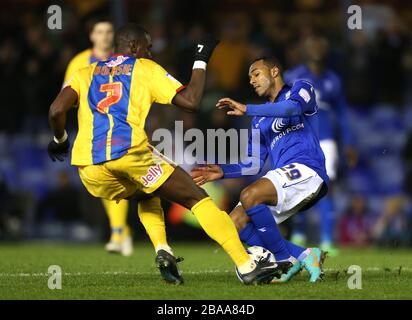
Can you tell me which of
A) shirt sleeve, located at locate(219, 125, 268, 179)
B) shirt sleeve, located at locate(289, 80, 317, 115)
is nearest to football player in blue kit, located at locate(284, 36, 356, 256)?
shirt sleeve, located at locate(219, 125, 268, 179)

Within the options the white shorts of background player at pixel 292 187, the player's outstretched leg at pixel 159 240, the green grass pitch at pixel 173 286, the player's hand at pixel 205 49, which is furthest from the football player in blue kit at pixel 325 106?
the player's hand at pixel 205 49

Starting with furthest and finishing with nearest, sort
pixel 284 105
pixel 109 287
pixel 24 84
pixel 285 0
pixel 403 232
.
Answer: pixel 285 0 < pixel 24 84 < pixel 403 232 < pixel 284 105 < pixel 109 287

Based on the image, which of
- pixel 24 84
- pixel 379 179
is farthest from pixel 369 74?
pixel 24 84

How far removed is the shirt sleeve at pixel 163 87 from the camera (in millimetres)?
7559

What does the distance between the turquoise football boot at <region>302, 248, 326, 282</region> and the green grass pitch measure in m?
0.07

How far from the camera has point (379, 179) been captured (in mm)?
15516

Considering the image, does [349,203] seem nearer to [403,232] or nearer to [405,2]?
[403,232]

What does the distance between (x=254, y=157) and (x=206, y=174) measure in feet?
2.07

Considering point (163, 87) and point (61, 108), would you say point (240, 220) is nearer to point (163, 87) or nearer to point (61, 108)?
point (163, 87)

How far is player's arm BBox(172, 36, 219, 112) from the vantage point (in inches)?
293

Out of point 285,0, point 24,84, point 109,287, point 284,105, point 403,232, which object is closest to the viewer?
point 109,287

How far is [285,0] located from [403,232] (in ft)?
15.5

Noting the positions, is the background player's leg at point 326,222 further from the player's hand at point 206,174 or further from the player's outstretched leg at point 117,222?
the player's hand at point 206,174

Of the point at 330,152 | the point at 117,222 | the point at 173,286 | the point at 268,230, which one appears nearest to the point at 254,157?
the point at 268,230
